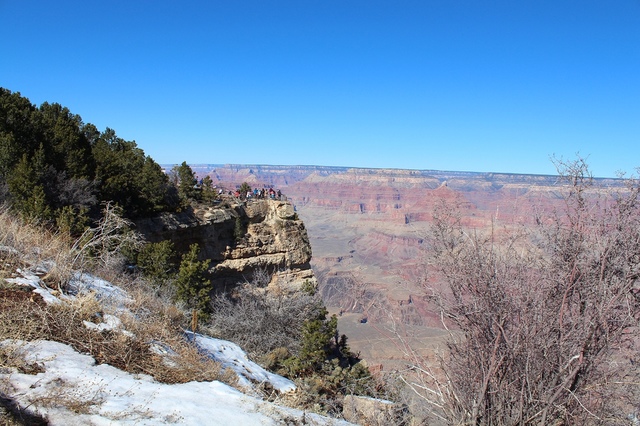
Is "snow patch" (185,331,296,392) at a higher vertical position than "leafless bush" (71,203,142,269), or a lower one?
lower

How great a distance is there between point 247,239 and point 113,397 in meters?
21.7

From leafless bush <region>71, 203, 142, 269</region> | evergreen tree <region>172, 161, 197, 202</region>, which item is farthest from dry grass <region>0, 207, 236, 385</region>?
evergreen tree <region>172, 161, 197, 202</region>

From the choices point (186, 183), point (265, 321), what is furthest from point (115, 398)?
point (186, 183)

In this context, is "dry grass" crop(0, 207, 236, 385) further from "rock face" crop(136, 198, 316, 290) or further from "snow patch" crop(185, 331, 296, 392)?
"rock face" crop(136, 198, 316, 290)

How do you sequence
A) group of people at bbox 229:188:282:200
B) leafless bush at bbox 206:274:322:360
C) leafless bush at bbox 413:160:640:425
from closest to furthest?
leafless bush at bbox 413:160:640:425 → leafless bush at bbox 206:274:322:360 → group of people at bbox 229:188:282:200

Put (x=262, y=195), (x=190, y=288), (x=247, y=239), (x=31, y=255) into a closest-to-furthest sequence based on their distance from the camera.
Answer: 1. (x=31, y=255)
2. (x=190, y=288)
3. (x=247, y=239)
4. (x=262, y=195)

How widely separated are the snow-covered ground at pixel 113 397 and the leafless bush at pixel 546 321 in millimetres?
1792

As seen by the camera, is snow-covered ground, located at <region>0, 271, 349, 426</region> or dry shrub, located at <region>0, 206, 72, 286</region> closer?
snow-covered ground, located at <region>0, 271, 349, 426</region>

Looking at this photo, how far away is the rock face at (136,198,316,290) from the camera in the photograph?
23.9m

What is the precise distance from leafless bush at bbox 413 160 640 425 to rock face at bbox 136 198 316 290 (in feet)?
65.6

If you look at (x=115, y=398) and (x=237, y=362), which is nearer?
(x=115, y=398)

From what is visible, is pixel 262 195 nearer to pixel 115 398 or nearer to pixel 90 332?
pixel 90 332

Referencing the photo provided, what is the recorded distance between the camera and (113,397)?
4051 millimetres

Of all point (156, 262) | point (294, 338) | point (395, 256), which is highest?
point (156, 262)
